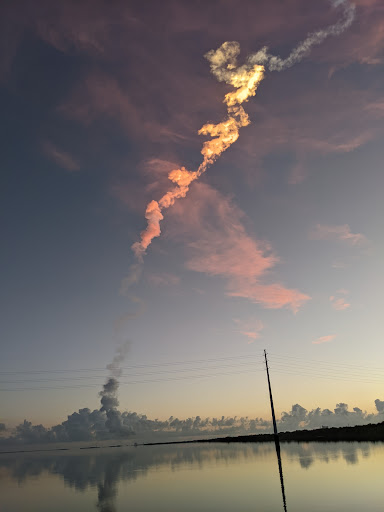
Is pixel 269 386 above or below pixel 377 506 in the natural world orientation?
above

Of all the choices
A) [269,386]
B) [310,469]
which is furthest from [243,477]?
[269,386]

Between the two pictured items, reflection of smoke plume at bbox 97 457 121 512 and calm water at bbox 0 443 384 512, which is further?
reflection of smoke plume at bbox 97 457 121 512

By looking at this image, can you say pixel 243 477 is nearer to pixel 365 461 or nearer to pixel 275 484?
pixel 275 484

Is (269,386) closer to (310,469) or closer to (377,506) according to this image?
(310,469)

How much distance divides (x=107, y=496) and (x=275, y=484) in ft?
56.2

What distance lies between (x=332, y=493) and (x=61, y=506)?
24456 mm

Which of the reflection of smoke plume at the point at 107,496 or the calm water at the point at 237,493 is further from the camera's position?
the reflection of smoke plume at the point at 107,496

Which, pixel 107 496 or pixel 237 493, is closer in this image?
pixel 237 493

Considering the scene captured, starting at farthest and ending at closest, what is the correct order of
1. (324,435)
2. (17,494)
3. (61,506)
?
(324,435)
(17,494)
(61,506)

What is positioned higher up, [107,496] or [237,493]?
[237,493]

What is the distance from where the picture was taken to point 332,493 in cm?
2925

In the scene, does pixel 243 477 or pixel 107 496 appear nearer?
pixel 107 496

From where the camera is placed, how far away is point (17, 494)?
4544cm

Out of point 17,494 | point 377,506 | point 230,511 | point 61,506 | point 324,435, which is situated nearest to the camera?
point 377,506
